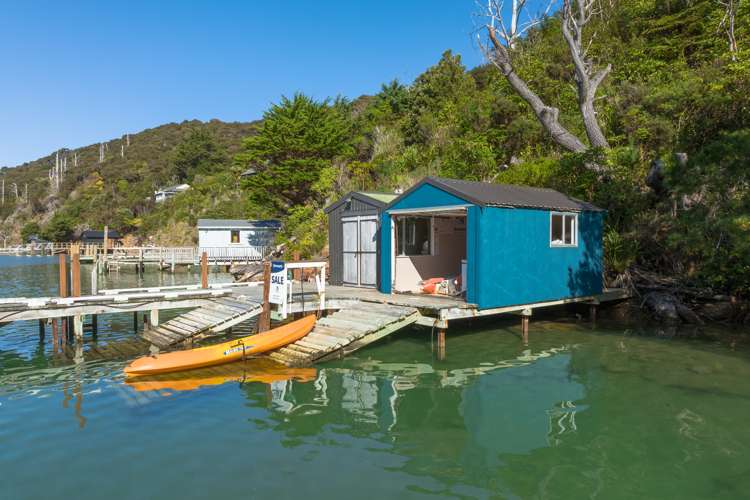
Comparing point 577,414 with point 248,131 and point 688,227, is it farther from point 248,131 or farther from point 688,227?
point 248,131

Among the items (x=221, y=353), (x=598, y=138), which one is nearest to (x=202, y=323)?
(x=221, y=353)

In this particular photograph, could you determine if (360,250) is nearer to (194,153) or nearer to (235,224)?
(235,224)

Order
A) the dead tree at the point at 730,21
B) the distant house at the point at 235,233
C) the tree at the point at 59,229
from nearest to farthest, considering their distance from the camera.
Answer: the dead tree at the point at 730,21 < the distant house at the point at 235,233 < the tree at the point at 59,229

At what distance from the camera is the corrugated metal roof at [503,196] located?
1347 cm

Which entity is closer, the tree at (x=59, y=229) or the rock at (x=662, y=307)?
the rock at (x=662, y=307)

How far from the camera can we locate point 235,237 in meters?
47.4

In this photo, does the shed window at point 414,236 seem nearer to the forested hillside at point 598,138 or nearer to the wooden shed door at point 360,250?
the wooden shed door at point 360,250

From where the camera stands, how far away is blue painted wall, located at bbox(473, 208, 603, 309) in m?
13.3

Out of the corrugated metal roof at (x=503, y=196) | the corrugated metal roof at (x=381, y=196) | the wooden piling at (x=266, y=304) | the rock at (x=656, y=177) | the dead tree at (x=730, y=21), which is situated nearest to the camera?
the wooden piling at (x=266, y=304)

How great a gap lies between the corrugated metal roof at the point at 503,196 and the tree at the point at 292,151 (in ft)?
82.8

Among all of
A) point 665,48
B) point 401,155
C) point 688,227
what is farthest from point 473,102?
point 688,227

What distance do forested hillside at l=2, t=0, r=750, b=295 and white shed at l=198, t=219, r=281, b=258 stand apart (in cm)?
320

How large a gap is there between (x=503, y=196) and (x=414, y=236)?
3.39 metres

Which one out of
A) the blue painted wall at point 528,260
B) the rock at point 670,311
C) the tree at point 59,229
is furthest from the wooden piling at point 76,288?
the tree at point 59,229
